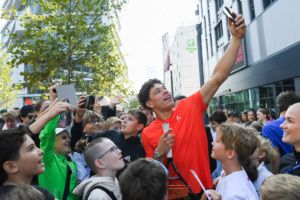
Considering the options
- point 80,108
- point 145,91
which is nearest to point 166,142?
point 145,91

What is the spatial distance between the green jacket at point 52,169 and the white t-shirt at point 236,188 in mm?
1656

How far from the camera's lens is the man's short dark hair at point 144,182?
204cm

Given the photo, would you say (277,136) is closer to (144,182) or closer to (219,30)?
(144,182)

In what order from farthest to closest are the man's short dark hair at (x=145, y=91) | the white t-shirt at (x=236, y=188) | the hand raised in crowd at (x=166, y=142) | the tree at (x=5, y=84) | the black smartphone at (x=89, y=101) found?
1. the tree at (x=5, y=84)
2. the black smartphone at (x=89, y=101)
3. the man's short dark hair at (x=145, y=91)
4. the hand raised in crowd at (x=166, y=142)
5. the white t-shirt at (x=236, y=188)

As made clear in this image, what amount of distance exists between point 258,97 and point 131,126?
47.6ft

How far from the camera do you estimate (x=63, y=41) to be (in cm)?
1355

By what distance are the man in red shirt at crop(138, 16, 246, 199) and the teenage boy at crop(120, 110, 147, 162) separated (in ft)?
2.76

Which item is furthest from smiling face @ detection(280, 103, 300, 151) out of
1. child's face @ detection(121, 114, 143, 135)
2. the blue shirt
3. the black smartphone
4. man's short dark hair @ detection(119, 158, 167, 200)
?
the black smartphone

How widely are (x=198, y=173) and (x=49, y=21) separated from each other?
1239 cm

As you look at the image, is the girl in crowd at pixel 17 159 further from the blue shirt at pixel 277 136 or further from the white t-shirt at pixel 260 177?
the blue shirt at pixel 277 136

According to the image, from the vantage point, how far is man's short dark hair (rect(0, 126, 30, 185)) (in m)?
2.43

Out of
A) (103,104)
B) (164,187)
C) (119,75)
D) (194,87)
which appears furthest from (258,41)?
(194,87)

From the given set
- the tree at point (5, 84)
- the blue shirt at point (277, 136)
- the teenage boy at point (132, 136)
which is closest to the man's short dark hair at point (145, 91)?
the teenage boy at point (132, 136)

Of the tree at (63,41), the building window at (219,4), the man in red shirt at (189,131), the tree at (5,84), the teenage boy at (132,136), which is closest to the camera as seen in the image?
the man in red shirt at (189,131)
